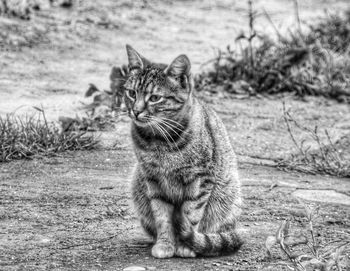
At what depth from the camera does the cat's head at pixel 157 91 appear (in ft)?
13.6

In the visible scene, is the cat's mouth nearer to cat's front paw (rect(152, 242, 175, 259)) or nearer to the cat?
the cat

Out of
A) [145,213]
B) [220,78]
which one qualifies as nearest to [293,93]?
[220,78]

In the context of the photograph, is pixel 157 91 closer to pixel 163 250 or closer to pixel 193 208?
pixel 193 208

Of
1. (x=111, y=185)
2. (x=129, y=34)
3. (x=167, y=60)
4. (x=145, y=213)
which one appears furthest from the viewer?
(x=129, y=34)

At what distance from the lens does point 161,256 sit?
411cm

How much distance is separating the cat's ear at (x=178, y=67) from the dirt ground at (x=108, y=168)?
3.33ft

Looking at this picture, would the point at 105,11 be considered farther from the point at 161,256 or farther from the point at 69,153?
the point at 161,256

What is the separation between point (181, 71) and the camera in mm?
4332

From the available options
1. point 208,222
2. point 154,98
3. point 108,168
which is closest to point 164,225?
point 208,222

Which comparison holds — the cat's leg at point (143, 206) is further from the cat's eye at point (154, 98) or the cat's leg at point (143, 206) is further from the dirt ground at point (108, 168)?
the cat's eye at point (154, 98)

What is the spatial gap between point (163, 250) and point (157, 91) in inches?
35.6

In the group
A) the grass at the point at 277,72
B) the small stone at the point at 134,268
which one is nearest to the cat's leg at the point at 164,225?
the small stone at the point at 134,268

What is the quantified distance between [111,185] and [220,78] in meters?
3.10

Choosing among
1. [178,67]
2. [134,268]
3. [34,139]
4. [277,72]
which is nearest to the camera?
[134,268]
